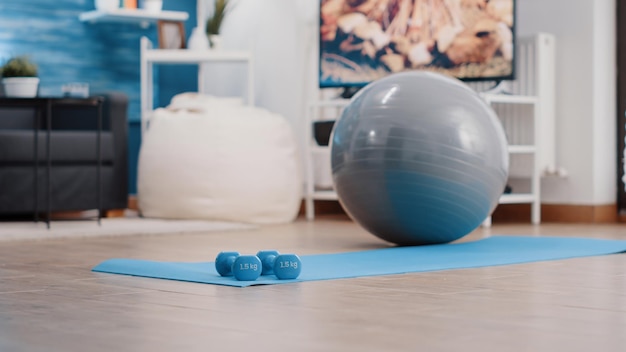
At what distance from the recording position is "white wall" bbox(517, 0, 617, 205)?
530 centimetres

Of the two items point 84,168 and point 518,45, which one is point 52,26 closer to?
point 84,168

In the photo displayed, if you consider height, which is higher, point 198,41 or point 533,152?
point 198,41

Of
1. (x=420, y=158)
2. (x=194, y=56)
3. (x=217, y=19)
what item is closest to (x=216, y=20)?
(x=217, y=19)

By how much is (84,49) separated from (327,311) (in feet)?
15.4

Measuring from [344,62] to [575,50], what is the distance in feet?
4.01

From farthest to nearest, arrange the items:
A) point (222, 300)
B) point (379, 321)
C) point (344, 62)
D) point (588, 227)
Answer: point (344, 62), point (588, 227), point (222, 300), point (379, 321)

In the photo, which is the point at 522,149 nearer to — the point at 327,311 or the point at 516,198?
the point at 516,198

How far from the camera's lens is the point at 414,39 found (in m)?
5.43

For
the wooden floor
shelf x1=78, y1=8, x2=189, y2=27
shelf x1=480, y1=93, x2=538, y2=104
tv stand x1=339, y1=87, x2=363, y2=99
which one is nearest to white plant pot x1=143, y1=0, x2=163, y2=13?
shelf x1=78, y1=8, x2=189, y2=27

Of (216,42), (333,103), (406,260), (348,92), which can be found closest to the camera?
(406,260)

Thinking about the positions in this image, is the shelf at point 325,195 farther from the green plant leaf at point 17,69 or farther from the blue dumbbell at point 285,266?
the blue dumbbell at point 285,266

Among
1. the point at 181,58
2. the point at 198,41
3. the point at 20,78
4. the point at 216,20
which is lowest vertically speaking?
the point at 20,78

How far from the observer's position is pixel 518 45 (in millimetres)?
5465

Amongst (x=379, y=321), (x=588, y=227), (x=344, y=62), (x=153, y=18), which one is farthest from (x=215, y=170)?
(x=379, y=321)
